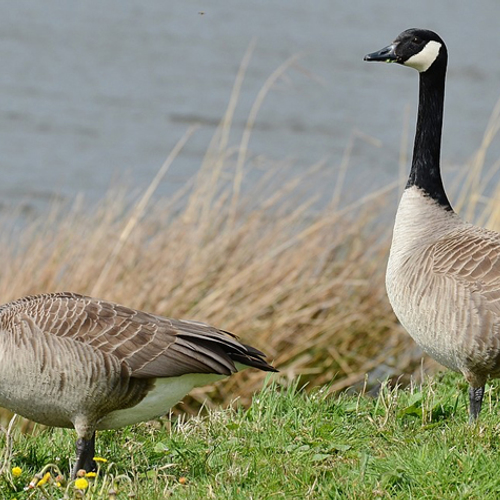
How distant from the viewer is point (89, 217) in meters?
9.47

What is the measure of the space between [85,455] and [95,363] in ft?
1.53

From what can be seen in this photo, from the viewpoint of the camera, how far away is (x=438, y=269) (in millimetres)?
5547

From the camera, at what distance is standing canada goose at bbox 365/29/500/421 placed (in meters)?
5.32

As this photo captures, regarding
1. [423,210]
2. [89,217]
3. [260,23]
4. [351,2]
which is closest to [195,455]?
[423,210]

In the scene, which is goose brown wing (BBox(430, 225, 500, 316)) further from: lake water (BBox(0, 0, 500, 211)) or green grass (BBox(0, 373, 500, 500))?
lake water (BBox(0, 0, 500, 211))

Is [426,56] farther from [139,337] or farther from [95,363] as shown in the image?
[95,363]

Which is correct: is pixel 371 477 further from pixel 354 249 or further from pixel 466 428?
pixel 354 249

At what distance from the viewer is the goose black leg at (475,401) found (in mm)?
5230

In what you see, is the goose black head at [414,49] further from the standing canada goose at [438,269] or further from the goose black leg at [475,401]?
the goose black leg at [475,401]

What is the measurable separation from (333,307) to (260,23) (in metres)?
16.4

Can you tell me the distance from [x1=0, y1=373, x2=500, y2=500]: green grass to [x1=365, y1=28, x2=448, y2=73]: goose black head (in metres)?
2.06

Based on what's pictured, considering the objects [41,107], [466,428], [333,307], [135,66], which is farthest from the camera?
[135,66]

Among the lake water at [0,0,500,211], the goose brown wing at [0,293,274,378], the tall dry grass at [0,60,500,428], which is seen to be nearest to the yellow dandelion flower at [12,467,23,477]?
the goose brown wing at [0,293,274,378]

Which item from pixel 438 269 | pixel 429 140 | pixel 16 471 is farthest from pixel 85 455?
pixel 429 140
